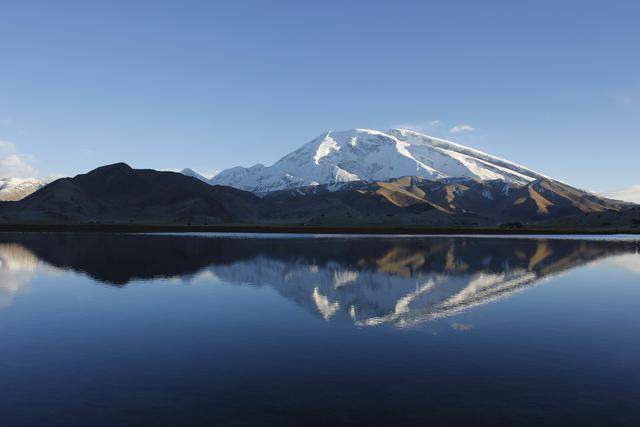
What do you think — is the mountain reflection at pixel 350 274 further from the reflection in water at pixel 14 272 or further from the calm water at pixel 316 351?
the calm water at pixel 316 351

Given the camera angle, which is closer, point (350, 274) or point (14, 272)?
point (14, 272)

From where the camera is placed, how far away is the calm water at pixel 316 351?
677 inches

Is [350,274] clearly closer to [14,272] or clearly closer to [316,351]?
[316,351]

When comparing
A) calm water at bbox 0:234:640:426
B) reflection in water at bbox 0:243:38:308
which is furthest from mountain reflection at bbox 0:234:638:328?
calm water at bbox 0:234:640:426

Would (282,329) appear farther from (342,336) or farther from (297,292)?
(297,292)

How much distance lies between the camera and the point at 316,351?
2477 cm

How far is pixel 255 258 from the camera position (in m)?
74.4

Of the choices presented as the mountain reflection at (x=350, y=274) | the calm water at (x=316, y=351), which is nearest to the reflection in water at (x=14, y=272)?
the mountain reflection at (x=350, y=274)

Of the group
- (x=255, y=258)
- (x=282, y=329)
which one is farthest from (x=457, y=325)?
(x=255, y=258)

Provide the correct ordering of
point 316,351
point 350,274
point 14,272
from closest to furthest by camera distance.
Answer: point 316,351, point 14,272, point 350,274

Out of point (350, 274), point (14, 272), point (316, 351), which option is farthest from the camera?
point (350, 274)

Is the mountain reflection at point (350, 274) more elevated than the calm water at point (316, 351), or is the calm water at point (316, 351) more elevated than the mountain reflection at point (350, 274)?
the mountain reflection at point (350, 274)

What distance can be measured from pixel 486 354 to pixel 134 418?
611 inches

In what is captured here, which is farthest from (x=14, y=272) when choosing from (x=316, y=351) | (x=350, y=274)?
(x=316, y=351)
